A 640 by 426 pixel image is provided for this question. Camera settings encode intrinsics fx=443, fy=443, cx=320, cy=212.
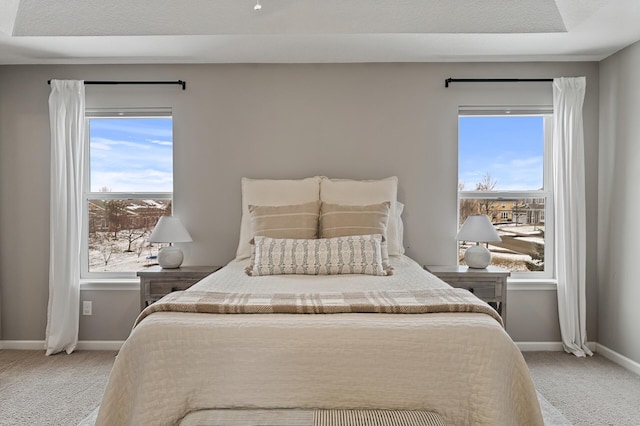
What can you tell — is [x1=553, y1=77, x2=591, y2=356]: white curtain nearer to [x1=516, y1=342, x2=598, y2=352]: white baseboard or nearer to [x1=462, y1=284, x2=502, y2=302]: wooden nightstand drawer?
[x1=516, y1=342, x2=598, y2=352]: white baseboard

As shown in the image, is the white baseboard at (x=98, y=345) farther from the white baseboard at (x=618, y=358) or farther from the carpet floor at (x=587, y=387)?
the white baseboard at (x=618, y=358)

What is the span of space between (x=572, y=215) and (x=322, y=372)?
2821 millimetres

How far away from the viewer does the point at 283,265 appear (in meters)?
2.79

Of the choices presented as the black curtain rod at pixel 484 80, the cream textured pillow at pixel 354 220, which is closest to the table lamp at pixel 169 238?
the cream textured pillow at pixel 354 220

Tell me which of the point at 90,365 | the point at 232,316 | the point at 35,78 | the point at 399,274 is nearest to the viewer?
the point at 232,316

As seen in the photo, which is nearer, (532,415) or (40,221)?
(532,415)

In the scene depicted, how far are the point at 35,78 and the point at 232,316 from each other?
10.5 feet

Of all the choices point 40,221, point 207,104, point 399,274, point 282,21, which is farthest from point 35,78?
point 399,274

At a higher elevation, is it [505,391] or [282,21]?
[282,21]

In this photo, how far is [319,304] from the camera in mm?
1906

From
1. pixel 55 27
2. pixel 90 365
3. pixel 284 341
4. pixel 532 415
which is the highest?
pixel 55 27

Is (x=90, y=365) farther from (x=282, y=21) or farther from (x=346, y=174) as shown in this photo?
(x=282, y=21)

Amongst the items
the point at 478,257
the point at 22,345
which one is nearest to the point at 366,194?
the point at 478,257

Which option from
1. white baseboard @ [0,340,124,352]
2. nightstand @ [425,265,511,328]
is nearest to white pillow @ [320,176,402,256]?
nightstand @ [425,265,511,328]
